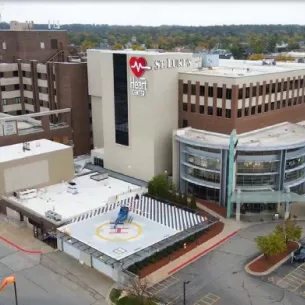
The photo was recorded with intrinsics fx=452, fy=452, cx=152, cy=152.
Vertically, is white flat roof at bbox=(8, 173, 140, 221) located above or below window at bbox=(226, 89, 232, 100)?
below

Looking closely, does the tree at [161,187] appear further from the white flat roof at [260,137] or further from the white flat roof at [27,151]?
the white flat roof at [27,151]

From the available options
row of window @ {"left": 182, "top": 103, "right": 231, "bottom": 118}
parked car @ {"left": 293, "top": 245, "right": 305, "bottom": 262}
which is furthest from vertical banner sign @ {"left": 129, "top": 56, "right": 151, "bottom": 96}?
parked car @ {"left": 293, "top": 245, "right": 305, "bottom": 262}

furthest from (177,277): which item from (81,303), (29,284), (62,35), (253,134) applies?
(62,35)

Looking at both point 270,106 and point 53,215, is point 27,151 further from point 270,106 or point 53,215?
point 270,106

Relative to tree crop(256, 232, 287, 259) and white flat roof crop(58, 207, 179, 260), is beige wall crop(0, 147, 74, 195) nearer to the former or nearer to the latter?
white flat roof crop(58, 207, 179, 260)

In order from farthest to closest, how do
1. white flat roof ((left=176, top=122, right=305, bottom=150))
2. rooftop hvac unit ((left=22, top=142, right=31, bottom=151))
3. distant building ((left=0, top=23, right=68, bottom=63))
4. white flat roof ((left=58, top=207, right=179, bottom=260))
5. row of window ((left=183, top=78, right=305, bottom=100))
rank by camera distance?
distant building ((left=0, top=23, right=68, bottom=63))
rooftop hvac unit ((left=22, top=142, right=31, bottom=151))
row of window ((left=183, top=78, right=305, bottom=100))
white flat roof ((left=176, top=122, right=305, bottom=150))
white flat roof ((left=58, top=207, right=179, bottom=260))

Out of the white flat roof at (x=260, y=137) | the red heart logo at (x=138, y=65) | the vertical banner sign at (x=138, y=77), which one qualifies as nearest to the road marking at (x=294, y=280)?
the white flat roof at (x=260, y=137)
